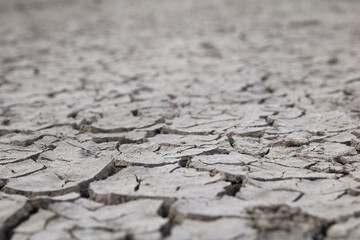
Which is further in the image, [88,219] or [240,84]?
[240,84]

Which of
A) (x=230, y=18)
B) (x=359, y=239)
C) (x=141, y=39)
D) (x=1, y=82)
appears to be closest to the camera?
(x=359, y=239)

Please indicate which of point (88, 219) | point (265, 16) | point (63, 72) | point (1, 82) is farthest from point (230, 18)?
point (88, 219)

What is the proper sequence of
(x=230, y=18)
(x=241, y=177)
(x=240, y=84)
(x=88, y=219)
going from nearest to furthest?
1. (x=88, y=219)
2. (x=241, y=177)
3. (x=240, y=84)
4. (x=230, y=18)

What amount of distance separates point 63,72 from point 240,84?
82.2 inches

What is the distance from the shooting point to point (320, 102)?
345cm

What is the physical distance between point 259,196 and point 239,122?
3.77 feet

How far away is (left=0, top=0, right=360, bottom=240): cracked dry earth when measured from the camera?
170 cm

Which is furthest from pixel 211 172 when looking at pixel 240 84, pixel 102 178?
pixel 240 84

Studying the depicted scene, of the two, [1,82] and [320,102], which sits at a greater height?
[1,82]

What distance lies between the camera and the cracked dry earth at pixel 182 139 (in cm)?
170

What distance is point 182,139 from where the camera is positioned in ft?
8.93

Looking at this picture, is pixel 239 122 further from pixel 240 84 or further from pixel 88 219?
pixel 88 219

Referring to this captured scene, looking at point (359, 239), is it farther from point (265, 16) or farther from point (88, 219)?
point (265, 16)

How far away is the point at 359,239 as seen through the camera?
59.1 inches
